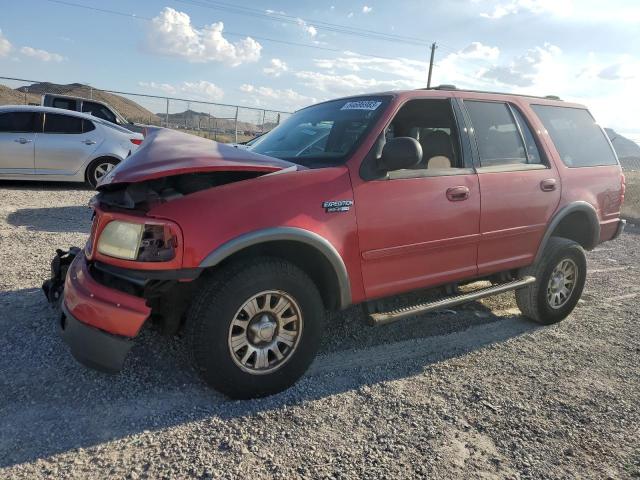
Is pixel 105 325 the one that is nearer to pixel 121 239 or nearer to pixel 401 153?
pixel 121 239

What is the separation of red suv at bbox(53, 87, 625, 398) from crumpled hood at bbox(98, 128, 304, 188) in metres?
0.01

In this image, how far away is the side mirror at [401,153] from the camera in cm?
302

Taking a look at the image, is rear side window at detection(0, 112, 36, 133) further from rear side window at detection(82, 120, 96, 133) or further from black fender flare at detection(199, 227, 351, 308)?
black fender flare at detection(199, 227, 351, 308)

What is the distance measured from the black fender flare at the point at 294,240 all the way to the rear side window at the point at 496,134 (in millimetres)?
1619

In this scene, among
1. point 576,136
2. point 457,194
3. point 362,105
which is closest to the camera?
point 457,194

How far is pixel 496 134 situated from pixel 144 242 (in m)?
2.98

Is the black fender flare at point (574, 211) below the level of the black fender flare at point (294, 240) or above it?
above

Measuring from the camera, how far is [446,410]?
2932 mm

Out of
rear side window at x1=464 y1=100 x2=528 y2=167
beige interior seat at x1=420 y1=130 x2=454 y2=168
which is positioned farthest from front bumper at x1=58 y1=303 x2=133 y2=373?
rear side window at x1=464 y1=100 x2=528 y2=167

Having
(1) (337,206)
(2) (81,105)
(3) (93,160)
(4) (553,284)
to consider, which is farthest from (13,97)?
(4) (553,284)

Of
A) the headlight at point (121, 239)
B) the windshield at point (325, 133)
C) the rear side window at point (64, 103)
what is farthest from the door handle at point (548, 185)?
the rear side window at point (64, 103)

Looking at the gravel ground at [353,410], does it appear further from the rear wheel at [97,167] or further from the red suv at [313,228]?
the rear wheel at [97,167]

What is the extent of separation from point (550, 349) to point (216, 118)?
2347 cm

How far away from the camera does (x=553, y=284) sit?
4.40m
